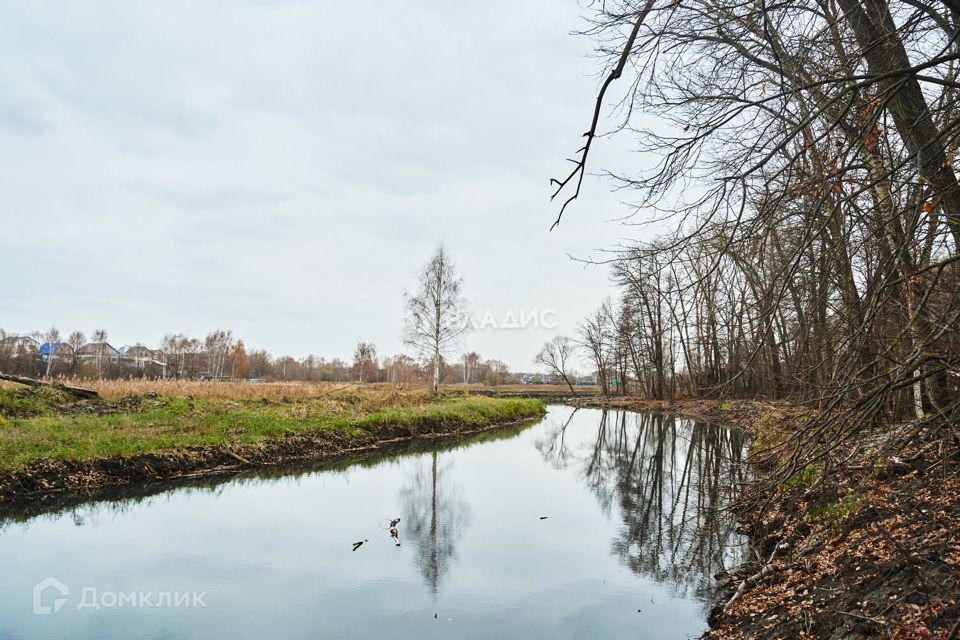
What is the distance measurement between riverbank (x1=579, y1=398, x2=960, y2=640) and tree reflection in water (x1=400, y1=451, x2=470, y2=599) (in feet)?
10.4

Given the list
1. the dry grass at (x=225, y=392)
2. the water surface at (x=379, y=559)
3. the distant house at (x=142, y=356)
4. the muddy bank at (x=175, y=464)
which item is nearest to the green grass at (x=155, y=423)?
the muddy bank at (x=175, y=464)

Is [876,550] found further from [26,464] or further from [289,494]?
[26,464]

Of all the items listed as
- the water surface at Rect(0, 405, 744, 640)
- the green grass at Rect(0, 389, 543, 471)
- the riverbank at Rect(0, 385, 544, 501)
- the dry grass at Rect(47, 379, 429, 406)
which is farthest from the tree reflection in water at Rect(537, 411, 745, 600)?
the dry grass at Rect(47, 379, 429, 406)

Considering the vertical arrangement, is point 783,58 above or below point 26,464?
above

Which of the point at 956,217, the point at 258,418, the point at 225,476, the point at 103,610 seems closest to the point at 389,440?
the point at 258,418

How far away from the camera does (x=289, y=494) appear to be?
9.68 m

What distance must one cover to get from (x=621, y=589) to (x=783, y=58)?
5.25m

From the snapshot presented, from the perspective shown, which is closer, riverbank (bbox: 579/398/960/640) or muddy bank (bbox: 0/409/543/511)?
riverbank (bbox: 579/398/960/640)

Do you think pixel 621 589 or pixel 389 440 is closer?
pixel 621 589

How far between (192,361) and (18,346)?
58.8 feet

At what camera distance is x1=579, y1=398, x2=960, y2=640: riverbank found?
Answer: 295 cm

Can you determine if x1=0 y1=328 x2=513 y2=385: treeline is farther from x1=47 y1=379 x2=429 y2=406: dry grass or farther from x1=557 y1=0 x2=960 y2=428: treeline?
x1=557 y1=0 x2=960 y2=428: treeline

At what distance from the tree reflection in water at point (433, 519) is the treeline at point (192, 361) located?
110ft

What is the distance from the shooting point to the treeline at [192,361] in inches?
2135
